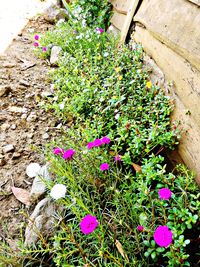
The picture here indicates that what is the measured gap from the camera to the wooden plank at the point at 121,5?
3.10m

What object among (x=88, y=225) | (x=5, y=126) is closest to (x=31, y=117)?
(x=5, y=126)

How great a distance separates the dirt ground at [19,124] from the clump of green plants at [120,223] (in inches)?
13.5

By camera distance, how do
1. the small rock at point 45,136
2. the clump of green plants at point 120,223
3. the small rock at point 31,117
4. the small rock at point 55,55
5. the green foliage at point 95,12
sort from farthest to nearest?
the green foliage at point 95,12 < the small rock at point 55,55 < the small rock at point 31,117 < the small rock at point 45,136 < the clump of green plants at point 120,223

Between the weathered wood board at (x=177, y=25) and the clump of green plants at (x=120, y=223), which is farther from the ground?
the weathered wood board at (x=177, y=25)

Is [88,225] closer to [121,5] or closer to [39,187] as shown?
[39,187]

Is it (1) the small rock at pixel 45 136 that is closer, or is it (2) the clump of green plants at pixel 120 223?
(2) the clump of green plants at pixel 120 223

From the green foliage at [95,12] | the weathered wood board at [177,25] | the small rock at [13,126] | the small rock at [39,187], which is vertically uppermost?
the weathered wood board at [177,25]

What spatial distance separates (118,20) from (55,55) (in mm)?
988

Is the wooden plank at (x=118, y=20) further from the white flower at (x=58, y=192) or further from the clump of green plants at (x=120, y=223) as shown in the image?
the white flower at (x=58, y=192)

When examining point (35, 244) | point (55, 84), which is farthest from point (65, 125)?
point (35, 244)

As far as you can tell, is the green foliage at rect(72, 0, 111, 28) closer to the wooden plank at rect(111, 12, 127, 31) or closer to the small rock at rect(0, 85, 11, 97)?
the wooden plank at rect(111, 12, 127, 31)

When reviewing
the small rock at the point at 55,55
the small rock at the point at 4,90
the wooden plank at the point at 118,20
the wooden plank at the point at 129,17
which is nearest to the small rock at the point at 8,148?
the small rock at the point at 4,90

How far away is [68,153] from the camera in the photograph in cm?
141

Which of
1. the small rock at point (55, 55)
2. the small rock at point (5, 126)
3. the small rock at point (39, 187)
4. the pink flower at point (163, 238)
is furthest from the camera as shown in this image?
the small rock at point (55, 55)
